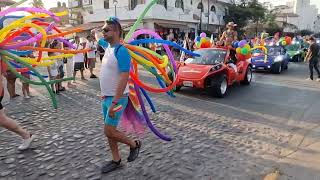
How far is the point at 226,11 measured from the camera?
4791cm

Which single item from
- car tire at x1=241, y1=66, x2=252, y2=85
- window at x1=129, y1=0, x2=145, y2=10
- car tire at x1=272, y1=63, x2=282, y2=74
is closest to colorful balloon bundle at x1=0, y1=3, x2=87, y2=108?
car tire at x1=241, y1=66, x2=252, y2=85

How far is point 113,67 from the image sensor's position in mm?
4164

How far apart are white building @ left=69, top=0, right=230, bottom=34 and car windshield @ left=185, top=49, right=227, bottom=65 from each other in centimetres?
1869

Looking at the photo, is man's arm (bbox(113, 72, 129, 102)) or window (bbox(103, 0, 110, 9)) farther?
window (bbox(103, 0, 110, 9))

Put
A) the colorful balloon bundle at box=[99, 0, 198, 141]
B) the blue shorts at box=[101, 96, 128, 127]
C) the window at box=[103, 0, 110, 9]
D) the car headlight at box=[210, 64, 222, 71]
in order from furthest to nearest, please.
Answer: the window at box=[103, 0, 110, 9] → the car headlight at box=[210, 64, 222, 71] → the colorful balloon bundle at box=[99, 0, 198, 141] → the blue shorts at box=[101, 96, 128, 127]

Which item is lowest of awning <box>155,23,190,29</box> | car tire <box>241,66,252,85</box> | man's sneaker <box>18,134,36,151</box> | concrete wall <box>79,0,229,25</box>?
man's sneaker <box>18,134,36,151</box>

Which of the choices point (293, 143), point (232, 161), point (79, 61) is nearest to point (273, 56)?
Result: point (79, 61)

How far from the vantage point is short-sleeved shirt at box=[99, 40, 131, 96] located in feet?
13.3

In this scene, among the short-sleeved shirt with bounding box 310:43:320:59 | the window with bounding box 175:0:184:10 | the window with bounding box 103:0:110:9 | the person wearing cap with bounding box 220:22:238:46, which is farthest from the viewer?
the window with bounding box 175:0:184:10

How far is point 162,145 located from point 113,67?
6.31ft

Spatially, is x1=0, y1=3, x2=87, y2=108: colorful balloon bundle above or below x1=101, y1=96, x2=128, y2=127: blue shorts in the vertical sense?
above

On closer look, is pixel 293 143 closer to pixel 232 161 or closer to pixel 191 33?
pixel 232 161

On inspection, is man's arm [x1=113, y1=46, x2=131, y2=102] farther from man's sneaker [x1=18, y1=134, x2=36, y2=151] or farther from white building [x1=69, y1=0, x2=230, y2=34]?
white building [x1=69, y1=0, x2=230, y2=34]

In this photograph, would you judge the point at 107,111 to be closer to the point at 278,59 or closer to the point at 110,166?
the point at 110,166
